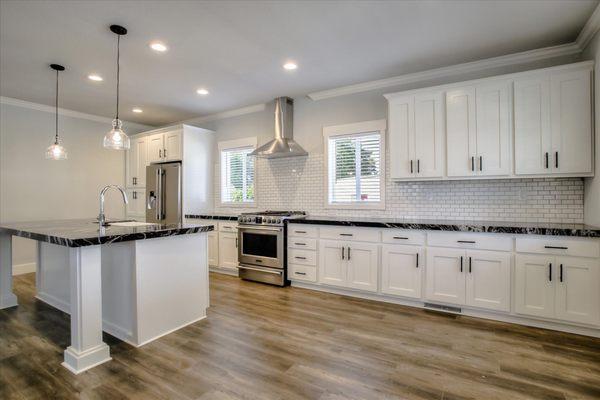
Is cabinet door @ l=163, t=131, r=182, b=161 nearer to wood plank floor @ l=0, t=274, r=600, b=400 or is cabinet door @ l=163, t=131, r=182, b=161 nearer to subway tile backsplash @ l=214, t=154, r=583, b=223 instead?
subway tile backsplash @ l=214, t=154, r=583, b=223

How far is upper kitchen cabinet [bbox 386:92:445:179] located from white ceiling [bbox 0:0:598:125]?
447mm

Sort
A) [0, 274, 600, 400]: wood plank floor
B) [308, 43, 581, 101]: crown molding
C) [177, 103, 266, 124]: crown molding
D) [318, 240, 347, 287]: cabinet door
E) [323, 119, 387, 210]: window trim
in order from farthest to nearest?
[177, 103, 266, 124]: crown molding → [323, 119, 387, 210]: window trim → [318, 240, 347, 287]: cabinet door → [308, 43, 581, 101]: crown molding → [0, 274, 600, 400]: wood plank floor

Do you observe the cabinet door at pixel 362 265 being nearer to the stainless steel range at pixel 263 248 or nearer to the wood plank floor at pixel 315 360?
the wood plank floor at pixel 315 360

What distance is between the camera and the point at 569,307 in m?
2.73

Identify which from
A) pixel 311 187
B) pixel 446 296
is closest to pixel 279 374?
pixel 446 296

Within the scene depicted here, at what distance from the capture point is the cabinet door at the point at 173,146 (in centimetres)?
540

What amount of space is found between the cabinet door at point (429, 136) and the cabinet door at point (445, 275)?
89 centimetres

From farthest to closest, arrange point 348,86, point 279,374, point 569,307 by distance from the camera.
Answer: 1. point 348,86
2. point 569,307
3. point 279,374

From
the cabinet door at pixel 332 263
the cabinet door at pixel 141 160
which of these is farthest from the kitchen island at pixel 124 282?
the cabinet door at pixel 141 160

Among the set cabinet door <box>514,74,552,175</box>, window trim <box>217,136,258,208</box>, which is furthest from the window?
cabinet door <box>514,74,552,175</box>

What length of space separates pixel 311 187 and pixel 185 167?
2237mm

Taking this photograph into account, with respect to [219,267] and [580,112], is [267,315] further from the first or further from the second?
[580,112]

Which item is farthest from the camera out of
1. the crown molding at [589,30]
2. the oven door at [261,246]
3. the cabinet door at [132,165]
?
the cabinet door at [132,165]

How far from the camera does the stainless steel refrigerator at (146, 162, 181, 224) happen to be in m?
5.36
